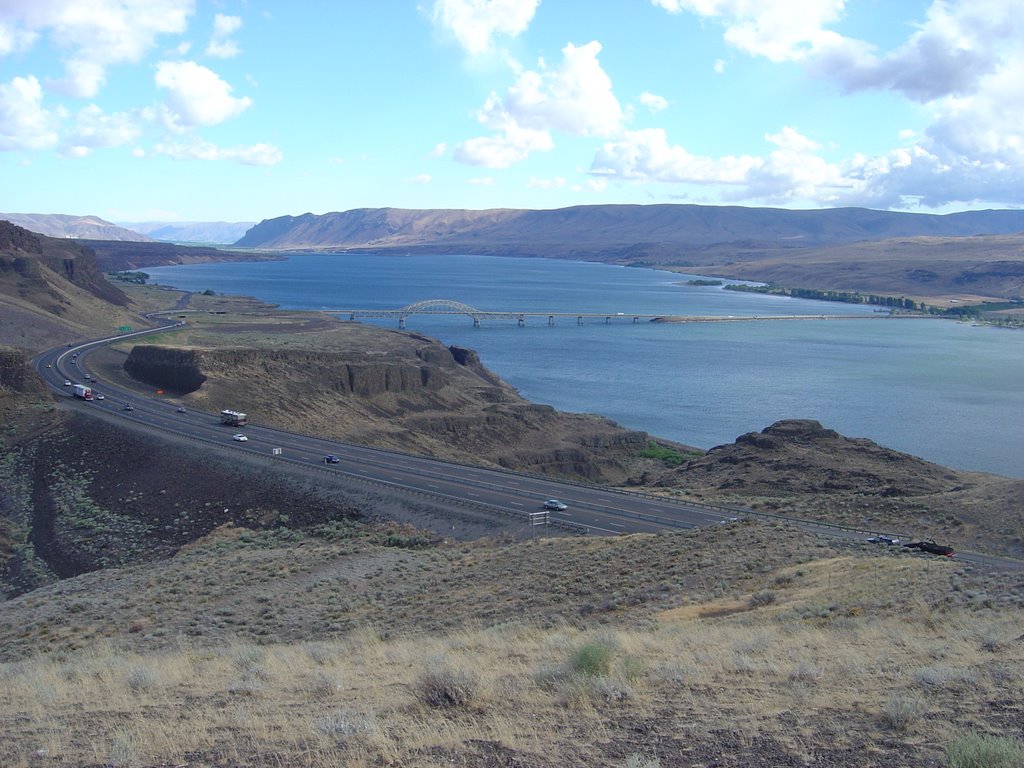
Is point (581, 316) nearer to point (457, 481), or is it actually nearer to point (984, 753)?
point (457, 481)

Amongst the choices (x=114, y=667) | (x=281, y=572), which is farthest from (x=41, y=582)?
(x=114, y=667)

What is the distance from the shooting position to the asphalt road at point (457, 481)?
3153cm

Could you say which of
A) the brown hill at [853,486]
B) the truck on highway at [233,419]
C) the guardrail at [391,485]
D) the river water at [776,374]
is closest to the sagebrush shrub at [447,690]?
the guardrail at [391,485]

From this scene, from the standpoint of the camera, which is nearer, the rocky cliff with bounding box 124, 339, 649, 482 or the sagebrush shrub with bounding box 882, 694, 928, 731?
the sagebrush shrub with bounding box 882, 694, 928, 731

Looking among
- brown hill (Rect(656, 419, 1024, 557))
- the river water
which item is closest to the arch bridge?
the river water

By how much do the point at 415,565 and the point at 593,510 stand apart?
930cm

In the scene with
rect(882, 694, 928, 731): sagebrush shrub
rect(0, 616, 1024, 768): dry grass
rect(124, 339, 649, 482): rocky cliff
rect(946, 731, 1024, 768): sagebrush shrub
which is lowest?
rect(124, 339, 649, 482): rocky cliff

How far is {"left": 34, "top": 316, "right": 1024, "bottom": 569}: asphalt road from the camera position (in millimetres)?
31531

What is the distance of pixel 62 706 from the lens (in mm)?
11758

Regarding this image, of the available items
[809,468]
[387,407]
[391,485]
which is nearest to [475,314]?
[387,407]

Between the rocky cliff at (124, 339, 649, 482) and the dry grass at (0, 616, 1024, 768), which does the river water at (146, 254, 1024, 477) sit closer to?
the rocky cliff at (124, 339, 649, 482)

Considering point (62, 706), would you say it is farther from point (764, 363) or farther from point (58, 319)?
point (764, 363)

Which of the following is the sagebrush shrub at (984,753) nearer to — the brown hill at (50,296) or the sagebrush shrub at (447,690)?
the sagebrush shrub at (447,690)

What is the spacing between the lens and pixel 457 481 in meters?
38.0
